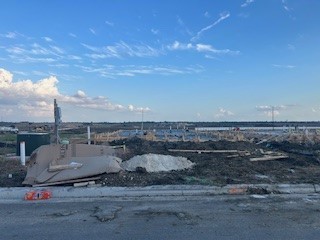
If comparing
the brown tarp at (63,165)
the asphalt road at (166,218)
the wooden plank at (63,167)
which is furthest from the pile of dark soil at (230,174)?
the asphalt road at (166,218)

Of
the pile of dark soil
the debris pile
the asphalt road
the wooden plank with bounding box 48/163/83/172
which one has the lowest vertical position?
the asphalt road

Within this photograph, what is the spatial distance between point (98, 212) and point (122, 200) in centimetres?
122

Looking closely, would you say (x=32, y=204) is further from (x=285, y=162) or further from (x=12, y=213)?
(x=285, y=162)

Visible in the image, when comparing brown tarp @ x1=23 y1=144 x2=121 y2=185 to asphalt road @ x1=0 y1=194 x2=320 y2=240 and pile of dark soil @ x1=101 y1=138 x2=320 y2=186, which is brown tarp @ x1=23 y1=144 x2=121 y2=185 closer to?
pile of dark soil @ x1=101 y1=138 x2=320 y2=186

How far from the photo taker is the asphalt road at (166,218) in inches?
230

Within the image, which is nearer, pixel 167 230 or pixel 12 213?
pixel 167 230

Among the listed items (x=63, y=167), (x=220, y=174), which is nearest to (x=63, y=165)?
(x=63, y=167)

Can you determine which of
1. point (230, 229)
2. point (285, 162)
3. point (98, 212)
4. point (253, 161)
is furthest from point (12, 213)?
point (285, 162)

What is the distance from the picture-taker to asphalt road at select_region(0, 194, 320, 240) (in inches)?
230

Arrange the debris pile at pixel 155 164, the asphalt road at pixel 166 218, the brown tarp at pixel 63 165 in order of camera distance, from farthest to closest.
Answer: the debris pile at pixel 155 164, the brown tarp at pixel 63 165, the asphalt road at pixel 166 218

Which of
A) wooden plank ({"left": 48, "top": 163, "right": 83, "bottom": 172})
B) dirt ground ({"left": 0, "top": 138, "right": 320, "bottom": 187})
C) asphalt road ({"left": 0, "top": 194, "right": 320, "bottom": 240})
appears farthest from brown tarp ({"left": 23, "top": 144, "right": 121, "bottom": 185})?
asphalt road ({"left": 0, "top": 194, "right": 320, "bottom": 240})

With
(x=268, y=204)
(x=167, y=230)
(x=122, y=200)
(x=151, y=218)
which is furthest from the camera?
(x=122, y=200)

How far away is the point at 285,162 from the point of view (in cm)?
1438

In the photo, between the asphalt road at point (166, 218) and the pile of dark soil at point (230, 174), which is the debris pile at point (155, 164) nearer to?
the pile of dark soil at point (230, 174)
